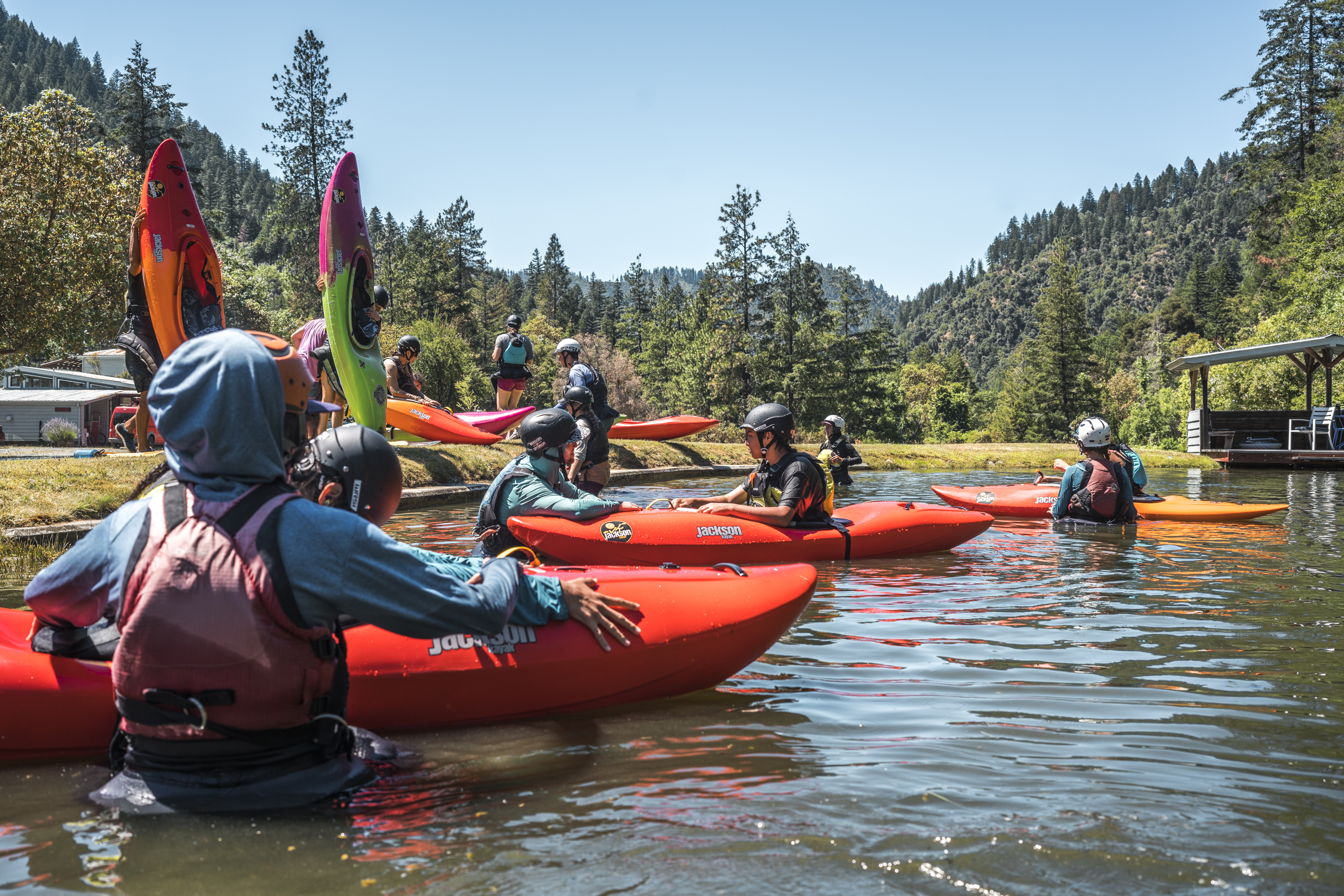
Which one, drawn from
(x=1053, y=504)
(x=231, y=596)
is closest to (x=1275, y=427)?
(x=1053, y=504)

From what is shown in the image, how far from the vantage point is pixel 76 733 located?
3752 millimetres

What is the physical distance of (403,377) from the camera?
53.1 ft

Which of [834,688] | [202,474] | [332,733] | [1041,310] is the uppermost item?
[1041,310]

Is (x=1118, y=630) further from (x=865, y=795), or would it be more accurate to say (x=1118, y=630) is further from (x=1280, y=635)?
(x=865, y=795)

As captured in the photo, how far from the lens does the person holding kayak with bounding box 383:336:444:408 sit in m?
15.0

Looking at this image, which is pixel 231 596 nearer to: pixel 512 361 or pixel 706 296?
pixel 512 361

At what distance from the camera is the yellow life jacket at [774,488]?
8.96 meters

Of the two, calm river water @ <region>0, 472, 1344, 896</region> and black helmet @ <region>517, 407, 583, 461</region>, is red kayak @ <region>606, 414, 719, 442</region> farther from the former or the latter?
calm river water @ <region>0, 472, 1344, 896</region>

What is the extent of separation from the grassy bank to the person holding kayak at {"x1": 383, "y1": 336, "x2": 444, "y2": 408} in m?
0.99

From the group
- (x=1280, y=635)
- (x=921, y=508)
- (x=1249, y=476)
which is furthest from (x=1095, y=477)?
(x=1249, y=476)

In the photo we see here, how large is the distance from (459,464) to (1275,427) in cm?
2283

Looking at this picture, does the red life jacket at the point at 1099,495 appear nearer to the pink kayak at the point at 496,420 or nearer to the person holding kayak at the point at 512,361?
the person holding kayak at the point at 512,361

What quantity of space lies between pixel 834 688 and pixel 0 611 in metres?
4.05

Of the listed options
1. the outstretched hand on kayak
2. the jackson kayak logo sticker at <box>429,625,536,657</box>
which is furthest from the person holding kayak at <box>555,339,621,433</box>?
the outstretched hand on kayak
